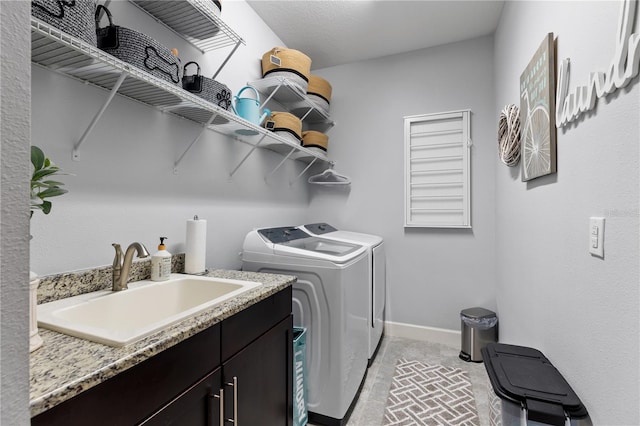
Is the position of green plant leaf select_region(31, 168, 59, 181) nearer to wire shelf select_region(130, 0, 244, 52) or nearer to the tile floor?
wire shelf select_region(130, 0, 244, 52)

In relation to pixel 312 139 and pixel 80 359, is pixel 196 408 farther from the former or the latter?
pixel 312 139

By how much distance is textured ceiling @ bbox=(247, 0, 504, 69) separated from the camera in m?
2.30

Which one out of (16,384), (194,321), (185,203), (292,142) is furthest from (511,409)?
(292,142)

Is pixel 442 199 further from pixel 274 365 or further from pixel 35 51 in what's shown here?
pixel 35 51

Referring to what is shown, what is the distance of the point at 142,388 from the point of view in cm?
75

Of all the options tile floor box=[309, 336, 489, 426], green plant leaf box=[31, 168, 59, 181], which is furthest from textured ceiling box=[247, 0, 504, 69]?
tile floor box=[309, 336, 489, 426]

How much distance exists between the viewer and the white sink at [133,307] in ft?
2.67

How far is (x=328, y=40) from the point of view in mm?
2764

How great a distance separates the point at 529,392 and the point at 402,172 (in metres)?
2.22

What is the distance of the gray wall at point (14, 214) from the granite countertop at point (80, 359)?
19 centimetres

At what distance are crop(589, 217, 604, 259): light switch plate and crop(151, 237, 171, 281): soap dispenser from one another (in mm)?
1634

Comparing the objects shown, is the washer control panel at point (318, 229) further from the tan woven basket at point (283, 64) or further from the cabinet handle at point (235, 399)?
the cabinet handle at point (235, 399)

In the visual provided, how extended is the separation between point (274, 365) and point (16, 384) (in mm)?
1104

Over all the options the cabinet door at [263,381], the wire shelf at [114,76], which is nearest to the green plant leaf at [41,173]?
the wire shelf at [114,76]
